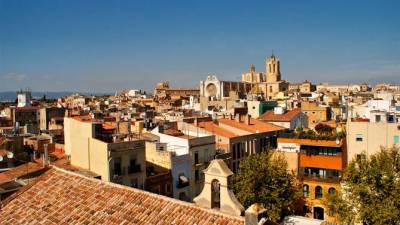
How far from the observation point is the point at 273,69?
524ft

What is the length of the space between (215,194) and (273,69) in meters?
151

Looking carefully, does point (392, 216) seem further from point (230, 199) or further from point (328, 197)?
point (230, 199)

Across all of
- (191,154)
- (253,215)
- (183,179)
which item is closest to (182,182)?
(183,179)

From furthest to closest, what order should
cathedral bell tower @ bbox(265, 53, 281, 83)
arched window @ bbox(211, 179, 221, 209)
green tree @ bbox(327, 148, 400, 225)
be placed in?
cathedral bell tower @ bbox(265, 53, 281, 83) → green tree @ bbox(327, 148, 400, 225) → arched window @ bbox(211, 179, 221, 209)

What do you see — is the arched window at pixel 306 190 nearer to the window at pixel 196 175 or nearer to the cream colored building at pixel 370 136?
the cream colored building at pixel 370 136

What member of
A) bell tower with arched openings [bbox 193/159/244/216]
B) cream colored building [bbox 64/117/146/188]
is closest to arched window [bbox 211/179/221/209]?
bell tower with arched openings [bbox 193/159/244/216]

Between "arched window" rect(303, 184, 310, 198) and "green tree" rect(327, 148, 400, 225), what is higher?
"green tree" rect(327, 148, 400, 225)

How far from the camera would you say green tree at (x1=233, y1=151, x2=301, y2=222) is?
92.5 ft

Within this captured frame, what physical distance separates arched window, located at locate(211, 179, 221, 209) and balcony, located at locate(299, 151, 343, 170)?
2242cm

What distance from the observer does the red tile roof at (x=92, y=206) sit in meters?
11.7

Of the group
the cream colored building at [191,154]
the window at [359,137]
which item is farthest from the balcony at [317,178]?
the cream colored building at [191,154]

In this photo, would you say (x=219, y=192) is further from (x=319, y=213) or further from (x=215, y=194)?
(x=319, y=213)

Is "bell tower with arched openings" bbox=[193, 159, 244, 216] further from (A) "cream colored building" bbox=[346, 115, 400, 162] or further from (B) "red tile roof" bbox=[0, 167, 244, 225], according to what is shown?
(A) "cream colored building" bbox=[346, 115, 400, 162]

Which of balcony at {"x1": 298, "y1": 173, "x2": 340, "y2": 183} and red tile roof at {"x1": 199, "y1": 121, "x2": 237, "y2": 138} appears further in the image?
red tile roof at {"x1": 199, "y1": 121, "x2": 237, "y2": 138}
